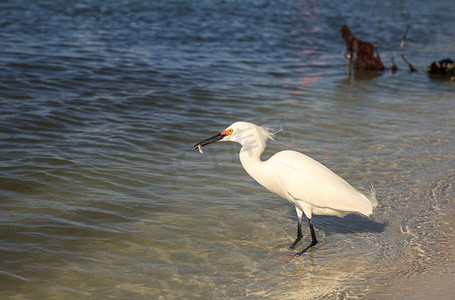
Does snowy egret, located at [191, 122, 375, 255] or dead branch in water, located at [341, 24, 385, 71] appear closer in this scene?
snowy egret, located at [191, 122, 375, 255]

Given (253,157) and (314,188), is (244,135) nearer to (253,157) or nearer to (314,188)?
(253,157)

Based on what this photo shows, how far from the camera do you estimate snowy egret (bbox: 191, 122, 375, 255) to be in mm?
5156

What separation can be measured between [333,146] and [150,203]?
3304mm

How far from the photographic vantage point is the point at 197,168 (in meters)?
7.29

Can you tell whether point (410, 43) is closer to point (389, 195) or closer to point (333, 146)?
point (333, 146)

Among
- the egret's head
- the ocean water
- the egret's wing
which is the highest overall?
the egret's head

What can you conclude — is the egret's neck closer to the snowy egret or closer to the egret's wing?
the snowy egret

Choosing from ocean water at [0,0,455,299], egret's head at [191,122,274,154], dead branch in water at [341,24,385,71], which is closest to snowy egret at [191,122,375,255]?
egret's head at [191,122,274,154]

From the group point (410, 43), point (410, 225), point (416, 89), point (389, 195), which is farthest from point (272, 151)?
point (410, 43)

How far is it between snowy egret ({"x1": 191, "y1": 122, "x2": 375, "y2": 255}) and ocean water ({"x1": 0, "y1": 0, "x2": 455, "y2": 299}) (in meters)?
0.39

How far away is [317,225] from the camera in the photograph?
5.85 m

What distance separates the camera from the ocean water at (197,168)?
181 inches

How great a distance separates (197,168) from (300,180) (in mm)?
2401

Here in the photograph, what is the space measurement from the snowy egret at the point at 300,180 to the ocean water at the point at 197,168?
0.39 m
